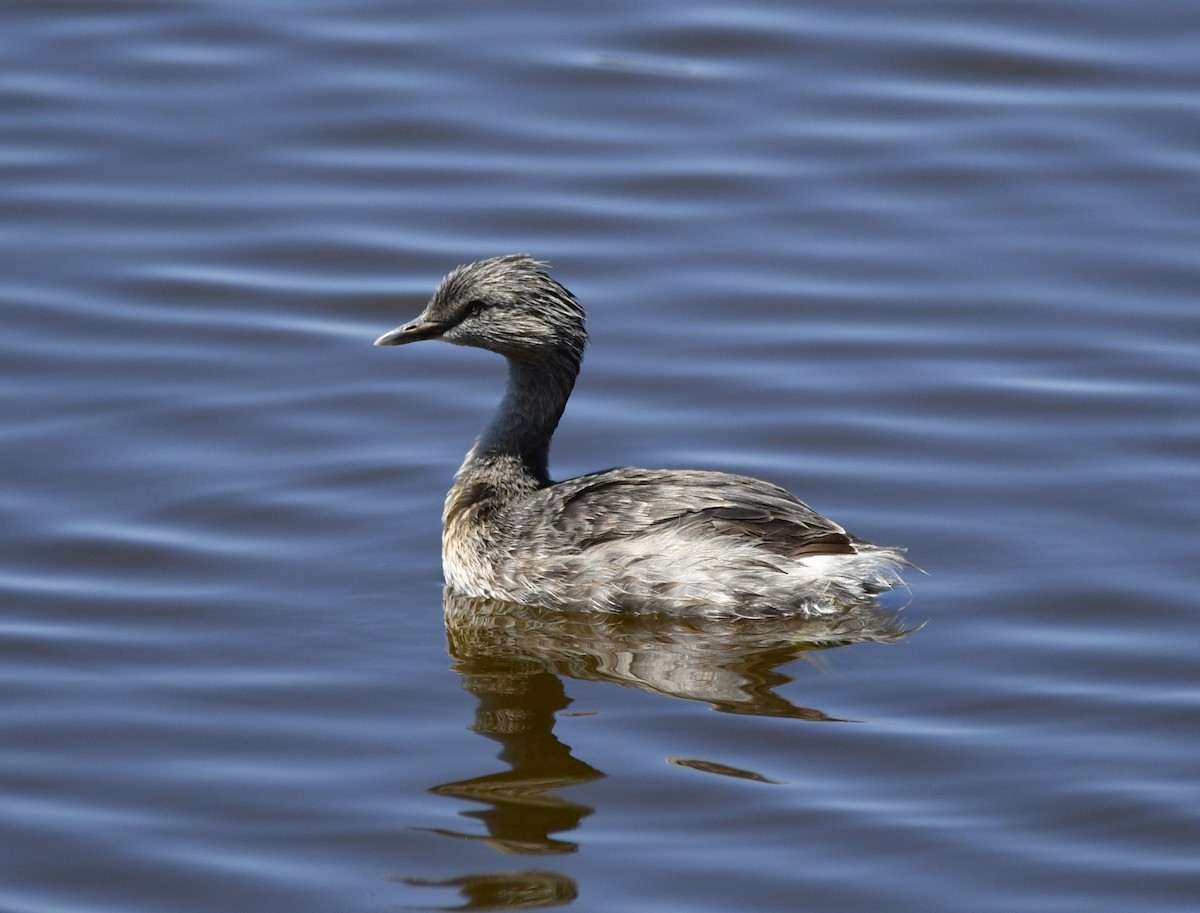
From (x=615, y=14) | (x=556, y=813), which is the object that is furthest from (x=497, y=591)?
(x=615, y=14)

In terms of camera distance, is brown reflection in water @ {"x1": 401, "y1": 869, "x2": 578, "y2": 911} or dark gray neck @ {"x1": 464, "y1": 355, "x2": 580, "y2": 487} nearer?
brown reflection in water @ {"x1": 401, "y1": 869, "x2": 578, "y2": 911}

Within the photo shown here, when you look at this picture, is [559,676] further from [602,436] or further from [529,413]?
[602,436]

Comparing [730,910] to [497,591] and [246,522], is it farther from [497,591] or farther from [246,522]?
[246,522]

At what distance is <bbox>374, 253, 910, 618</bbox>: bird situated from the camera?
7684 millimetres

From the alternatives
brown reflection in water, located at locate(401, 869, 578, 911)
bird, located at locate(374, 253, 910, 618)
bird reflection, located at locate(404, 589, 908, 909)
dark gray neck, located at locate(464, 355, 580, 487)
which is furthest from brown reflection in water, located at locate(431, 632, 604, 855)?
dark gray neck, located at locate(464, 355, 580, 487)

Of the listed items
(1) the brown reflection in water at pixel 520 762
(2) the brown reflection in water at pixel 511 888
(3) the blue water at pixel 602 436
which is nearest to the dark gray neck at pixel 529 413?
(3) the blue water at pixel 602 436

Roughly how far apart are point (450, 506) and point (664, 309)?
234 centimetres

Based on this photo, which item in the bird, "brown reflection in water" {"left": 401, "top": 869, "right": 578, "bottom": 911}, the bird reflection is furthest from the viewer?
the bird

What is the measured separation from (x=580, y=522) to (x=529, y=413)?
2.28 ft

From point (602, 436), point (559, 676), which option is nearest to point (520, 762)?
point (559, 676)

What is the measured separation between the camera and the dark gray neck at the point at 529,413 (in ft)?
27.8

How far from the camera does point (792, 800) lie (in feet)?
21.0

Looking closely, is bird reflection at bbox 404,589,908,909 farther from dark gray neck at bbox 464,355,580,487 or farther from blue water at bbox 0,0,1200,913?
dark gray neck at bbox 464,355,580,487

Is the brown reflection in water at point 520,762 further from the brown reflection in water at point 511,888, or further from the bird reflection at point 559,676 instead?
the brown reflection in water at point 511,888
